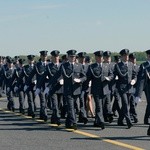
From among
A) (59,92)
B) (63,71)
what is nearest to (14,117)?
(59,92)

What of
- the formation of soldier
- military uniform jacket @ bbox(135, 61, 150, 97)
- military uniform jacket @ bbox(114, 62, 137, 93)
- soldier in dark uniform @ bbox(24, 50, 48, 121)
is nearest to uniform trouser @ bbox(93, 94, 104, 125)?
the formation of soldier

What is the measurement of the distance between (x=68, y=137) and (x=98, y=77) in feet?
6.61

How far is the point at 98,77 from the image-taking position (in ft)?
41.5

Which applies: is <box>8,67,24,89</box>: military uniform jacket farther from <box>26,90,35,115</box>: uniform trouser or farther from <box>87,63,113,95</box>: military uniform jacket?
<box>87,63,113,95</box>: military uniform jacket

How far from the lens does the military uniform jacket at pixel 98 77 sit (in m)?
12.6

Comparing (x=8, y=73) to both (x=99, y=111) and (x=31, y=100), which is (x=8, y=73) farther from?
(x=99, y=111)

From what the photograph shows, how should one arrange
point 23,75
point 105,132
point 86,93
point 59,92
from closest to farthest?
point 105,132
point 59,92
point 86,93
point 23,75

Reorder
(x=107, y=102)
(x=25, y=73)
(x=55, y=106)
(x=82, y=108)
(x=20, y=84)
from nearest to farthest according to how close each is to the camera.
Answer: (x=55, y=106)
(x=107, y=102)
(x=82, y=108)
(x=25, y=73)
(x=20, y=84)

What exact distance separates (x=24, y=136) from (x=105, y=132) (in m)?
1.98

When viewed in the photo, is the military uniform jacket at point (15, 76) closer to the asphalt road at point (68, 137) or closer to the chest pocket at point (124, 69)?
the asphalt road at point (68, 137)

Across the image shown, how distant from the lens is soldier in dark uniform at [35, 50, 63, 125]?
13.3 metres

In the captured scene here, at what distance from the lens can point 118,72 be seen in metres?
12.8

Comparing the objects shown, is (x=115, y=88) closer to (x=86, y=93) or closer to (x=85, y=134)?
(x=86, y=93)

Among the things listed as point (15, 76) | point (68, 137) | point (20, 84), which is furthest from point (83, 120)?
point (15, 76)
